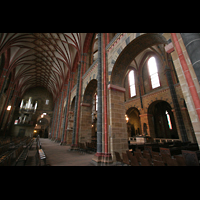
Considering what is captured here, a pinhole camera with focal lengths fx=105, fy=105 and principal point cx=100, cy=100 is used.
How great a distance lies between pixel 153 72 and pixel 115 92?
11155mm

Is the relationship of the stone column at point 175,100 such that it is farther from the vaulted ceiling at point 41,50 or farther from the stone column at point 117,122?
the vaulted ceiling at point 41,50

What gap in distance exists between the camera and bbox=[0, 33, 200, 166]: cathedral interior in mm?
3070

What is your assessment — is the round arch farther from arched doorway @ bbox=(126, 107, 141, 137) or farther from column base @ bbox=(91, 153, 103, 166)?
arched doorway @ bbox=(126, 107, 141, 137)

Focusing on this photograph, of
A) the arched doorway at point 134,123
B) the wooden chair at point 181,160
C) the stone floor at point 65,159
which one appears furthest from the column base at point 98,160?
the arched doorway at point 134,123

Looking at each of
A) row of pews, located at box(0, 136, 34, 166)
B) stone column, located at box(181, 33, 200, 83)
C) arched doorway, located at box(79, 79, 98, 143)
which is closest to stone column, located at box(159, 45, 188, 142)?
arched doorway, located at box(79, 79, 98, 143)

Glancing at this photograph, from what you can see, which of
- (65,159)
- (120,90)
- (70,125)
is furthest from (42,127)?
(120,90)

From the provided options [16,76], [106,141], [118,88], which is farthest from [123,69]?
[16,76]

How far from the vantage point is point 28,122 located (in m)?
26.6

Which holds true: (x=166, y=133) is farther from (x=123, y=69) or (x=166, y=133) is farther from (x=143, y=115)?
(x=123, y=69)

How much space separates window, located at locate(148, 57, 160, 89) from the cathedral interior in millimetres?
79

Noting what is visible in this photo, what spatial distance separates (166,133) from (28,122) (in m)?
30.1

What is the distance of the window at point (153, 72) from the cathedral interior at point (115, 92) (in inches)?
3.1

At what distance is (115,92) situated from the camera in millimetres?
6363
